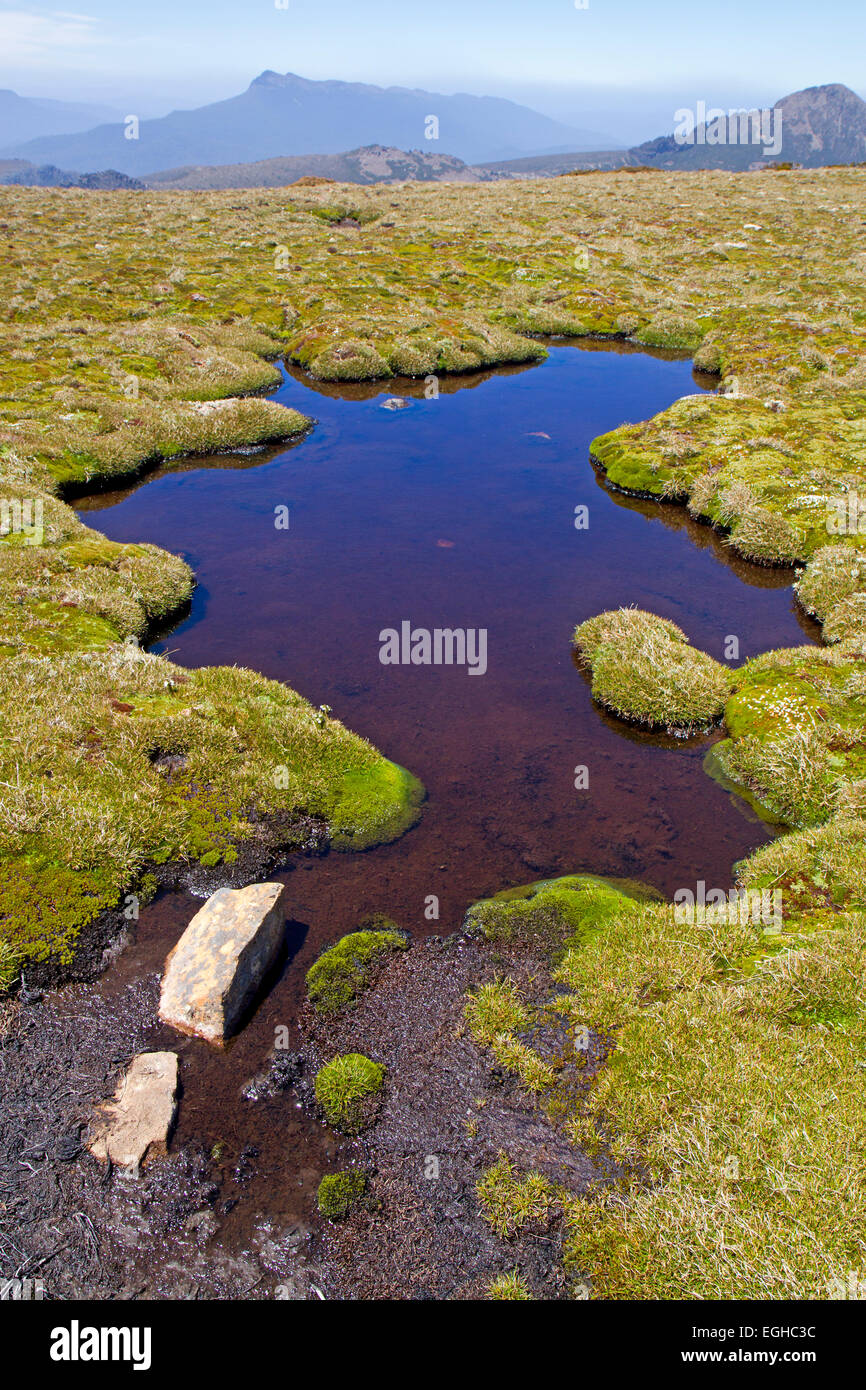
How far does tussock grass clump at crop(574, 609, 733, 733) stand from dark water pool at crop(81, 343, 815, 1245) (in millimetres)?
647

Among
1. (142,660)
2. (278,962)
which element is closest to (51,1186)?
(278,962)

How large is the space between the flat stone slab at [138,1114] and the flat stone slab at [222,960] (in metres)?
0.69

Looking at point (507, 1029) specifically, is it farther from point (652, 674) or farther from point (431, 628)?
point (431, 628)

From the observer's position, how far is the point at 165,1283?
27.6 feet

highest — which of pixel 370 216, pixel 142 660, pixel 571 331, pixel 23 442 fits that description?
pixel 370 216

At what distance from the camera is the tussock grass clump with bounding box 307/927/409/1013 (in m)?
11.8

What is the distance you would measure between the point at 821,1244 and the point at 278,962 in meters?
8.14

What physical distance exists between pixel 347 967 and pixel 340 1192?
3.40 meters

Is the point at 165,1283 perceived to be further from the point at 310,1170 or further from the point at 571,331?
the point at 571,331

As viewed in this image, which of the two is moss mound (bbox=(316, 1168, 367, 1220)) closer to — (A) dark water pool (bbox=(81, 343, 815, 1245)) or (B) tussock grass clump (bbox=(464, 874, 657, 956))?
(A) dark water pool (bbox=(81, 343, 815, 1245))

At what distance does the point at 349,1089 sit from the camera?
10414 mm

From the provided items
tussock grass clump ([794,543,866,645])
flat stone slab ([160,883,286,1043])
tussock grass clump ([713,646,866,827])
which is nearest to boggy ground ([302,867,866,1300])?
flat stone slab ([160,883,286,1043])

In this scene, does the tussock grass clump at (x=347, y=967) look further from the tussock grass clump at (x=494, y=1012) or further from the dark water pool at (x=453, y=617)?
the tussock grass clump at (x=494, y=1012)

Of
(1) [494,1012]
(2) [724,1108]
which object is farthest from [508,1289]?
(1) [494,1012]
